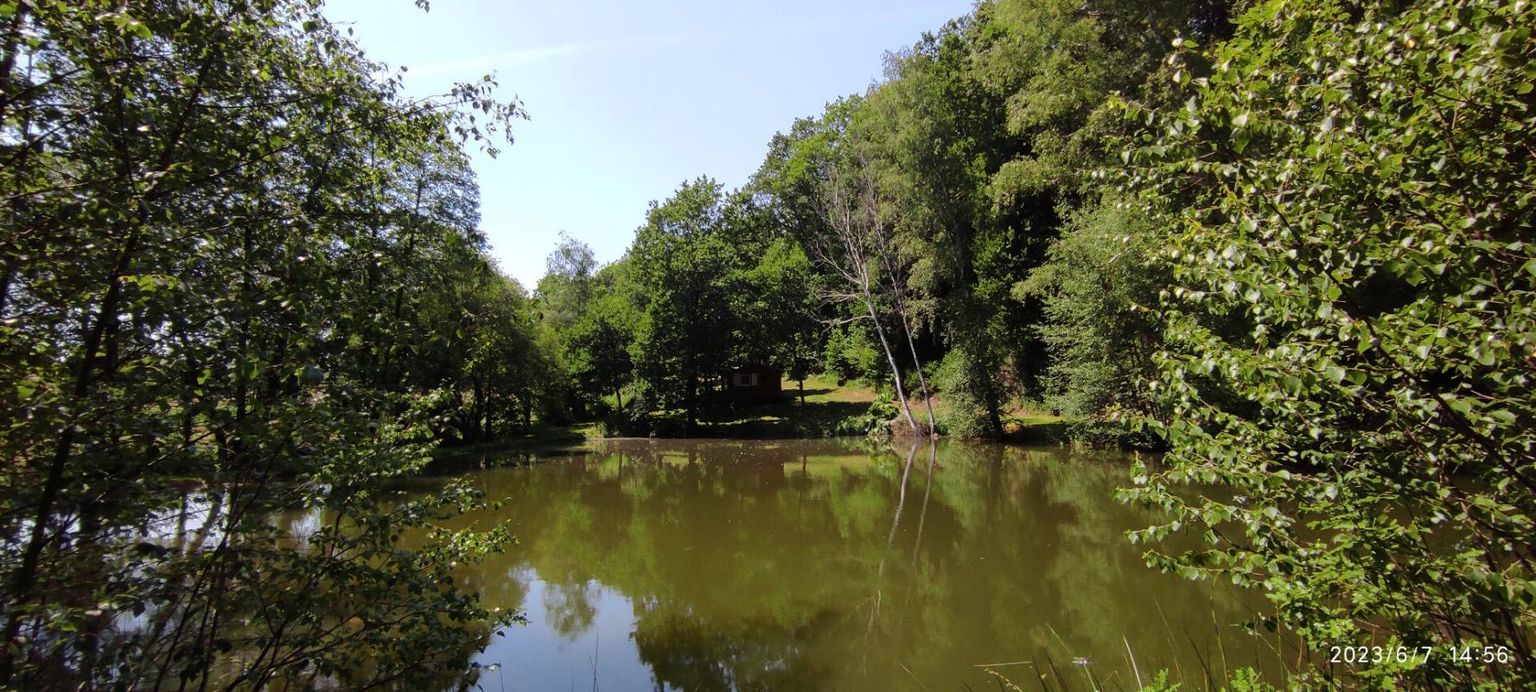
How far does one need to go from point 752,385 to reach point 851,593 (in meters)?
27.4

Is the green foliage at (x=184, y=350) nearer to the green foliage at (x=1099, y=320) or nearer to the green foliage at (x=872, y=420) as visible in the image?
the green foliage at (x=1099, y=320)

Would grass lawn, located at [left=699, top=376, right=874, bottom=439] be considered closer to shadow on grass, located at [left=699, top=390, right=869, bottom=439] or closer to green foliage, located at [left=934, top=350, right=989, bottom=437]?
shadow on grass, located at [left=699, top=390, right=869, bottom=439]

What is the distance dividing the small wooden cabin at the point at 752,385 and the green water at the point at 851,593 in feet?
64.2

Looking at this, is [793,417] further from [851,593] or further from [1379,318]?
[1379,318]

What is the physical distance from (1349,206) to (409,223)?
3900 mm

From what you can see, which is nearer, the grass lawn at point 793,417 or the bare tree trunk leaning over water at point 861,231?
the bare tree trunk leaning over water at point 861,231

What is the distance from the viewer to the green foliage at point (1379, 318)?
1.90 meters

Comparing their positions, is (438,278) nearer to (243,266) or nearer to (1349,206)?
(243,266)

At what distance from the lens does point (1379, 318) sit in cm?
209

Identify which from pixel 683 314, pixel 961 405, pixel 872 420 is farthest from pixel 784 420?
pixel 961 405

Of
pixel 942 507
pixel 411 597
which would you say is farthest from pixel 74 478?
pixel 942 507

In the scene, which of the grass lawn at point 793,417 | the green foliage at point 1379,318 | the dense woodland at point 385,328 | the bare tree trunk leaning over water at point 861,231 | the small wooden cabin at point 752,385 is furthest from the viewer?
the small wooden cabin at point 752,385

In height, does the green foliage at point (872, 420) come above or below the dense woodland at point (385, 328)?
below

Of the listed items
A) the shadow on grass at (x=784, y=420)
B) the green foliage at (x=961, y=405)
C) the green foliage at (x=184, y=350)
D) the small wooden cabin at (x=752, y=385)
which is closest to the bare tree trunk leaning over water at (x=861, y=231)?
the green foliage at (x=961, y=405)
